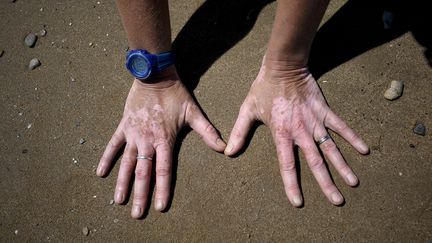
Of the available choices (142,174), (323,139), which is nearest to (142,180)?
(142,174)

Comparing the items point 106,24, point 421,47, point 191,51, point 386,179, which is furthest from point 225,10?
point 386,179

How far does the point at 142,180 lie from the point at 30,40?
153 cm

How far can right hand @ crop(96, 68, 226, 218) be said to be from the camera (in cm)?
211

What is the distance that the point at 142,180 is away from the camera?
6.92 ft

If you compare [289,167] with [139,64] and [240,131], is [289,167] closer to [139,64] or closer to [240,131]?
[240,131]

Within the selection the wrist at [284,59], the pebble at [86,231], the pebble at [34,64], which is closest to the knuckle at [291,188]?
the wrist at [284,59]

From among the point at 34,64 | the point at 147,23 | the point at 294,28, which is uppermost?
the point at 147,23

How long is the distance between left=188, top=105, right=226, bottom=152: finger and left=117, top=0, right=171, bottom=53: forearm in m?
0.43

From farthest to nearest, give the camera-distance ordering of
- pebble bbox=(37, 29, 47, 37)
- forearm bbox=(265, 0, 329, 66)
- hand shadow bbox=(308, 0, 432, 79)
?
pebble bbox=(37, 29, 47, 37), hand shadow bbox=(308, 0, 432, 79), forearm bbox=(265, 0, 329, 66)

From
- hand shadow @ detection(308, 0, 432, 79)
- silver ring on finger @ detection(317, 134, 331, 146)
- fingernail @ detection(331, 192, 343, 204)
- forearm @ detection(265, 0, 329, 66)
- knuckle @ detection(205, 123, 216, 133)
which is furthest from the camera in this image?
hand shadow @ detection(308, 0, 432, 79)

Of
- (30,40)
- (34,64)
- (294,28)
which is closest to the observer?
(294,28)

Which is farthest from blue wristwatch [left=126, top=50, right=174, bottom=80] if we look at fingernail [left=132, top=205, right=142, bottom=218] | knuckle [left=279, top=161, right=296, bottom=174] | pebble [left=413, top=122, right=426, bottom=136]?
pebble [left=413, top=122, right=426, bottom=136]

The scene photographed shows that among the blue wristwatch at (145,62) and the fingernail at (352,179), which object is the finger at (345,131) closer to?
the fingernail at (352,179)

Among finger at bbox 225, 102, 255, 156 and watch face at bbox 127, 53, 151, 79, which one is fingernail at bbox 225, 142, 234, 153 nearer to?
finger at bbox 225, 102, 255, 156
